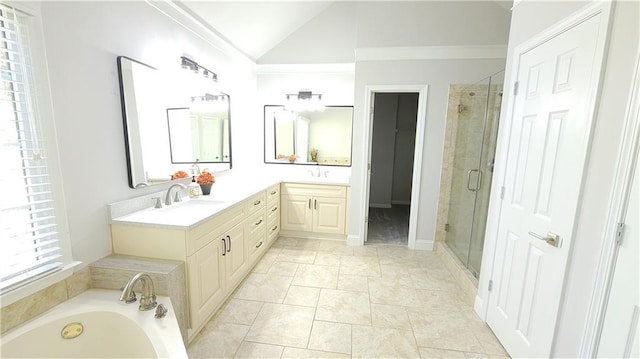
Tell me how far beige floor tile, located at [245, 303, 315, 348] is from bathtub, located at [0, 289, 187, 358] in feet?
2.37

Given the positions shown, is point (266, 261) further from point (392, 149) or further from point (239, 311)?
point (392, 149)

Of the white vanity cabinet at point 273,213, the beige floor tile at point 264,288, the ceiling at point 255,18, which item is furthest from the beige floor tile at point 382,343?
the ceiling at point 255,18

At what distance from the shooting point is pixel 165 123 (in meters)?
2.20

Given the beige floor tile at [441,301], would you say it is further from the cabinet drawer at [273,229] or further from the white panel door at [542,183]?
the cabinet drawer at [273,229]

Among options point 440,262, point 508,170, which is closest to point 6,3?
point 508,170

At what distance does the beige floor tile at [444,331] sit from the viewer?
1846 millimetres

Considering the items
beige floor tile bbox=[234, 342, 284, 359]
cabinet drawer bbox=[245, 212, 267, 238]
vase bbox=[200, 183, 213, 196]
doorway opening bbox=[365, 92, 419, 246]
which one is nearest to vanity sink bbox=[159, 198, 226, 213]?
vase bbox=[200, 183, 213, 196]

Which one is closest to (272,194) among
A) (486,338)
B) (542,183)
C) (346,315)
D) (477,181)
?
(346,315)

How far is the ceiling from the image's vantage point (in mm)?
2512

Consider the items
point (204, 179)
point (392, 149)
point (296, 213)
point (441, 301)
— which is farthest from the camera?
point (392, 149)

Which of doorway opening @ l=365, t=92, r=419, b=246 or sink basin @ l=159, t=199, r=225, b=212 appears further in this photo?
doorway opening @ l=365, t=92, r=419, b=246

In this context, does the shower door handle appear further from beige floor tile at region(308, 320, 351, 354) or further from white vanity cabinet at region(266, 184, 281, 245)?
white vanity cabinet at region(266, 184, 281, 245)

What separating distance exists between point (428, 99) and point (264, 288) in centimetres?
286

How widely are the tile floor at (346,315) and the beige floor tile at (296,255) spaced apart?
0.02 m
